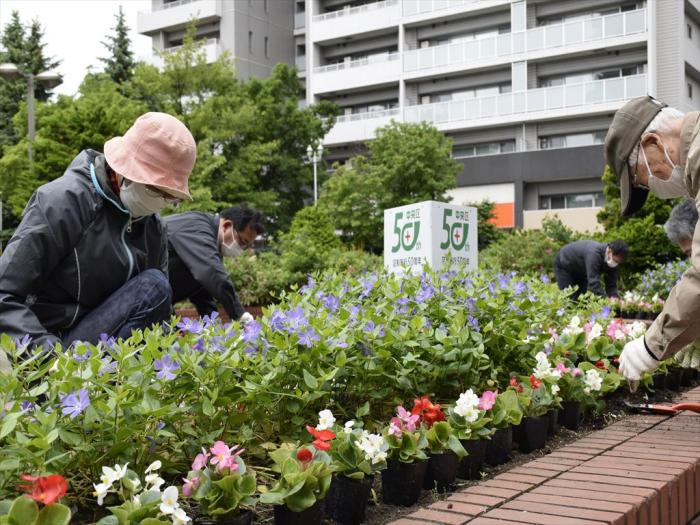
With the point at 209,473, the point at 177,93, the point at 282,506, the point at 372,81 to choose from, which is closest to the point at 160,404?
the point at 209,473

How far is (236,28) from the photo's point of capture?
3956 cm

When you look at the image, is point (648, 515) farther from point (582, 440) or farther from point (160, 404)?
point (160, 404)

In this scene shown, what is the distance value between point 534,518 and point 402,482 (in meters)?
0.41

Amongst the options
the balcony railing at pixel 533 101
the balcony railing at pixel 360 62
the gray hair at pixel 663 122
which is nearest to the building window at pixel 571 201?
the balcony railing at pixel 533 101

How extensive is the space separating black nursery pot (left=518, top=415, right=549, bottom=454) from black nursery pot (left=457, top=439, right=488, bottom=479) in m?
0.38

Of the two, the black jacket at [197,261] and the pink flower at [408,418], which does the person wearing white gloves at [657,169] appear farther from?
the black jacket at [197,261]

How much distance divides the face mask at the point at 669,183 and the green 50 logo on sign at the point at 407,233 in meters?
3.90

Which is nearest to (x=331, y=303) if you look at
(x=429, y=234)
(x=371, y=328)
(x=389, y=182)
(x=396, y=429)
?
(x=371, y=328)

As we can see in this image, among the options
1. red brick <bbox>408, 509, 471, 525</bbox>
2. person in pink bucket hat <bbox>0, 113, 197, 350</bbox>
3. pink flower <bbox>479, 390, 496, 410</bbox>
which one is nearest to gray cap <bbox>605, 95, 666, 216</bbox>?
pink flower <bbox>479, 390, 496, 410</bbox>

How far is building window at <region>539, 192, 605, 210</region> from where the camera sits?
30703 millimetres

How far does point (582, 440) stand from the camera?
3.00 m

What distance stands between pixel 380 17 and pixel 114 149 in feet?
111

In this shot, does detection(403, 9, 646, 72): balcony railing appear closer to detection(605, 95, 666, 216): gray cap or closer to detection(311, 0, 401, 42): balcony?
detection(311, 0, 401, 42): balcony

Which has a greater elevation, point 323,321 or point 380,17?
point 380,17
